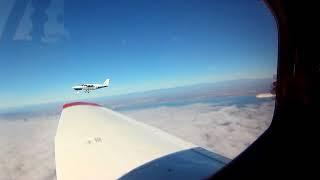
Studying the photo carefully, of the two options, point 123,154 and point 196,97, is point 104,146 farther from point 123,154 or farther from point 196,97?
point 196,97

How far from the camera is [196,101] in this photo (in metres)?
65.4

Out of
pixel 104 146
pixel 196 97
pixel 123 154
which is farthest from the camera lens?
pixel 196 97

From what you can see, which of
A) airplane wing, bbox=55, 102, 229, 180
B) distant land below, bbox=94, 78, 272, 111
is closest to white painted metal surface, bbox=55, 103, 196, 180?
airplane wing, bbox=55, 102, 229, 180

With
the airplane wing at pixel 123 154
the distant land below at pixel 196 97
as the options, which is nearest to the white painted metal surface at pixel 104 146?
the airplane wing at pixel 123 154

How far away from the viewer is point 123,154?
1.98 metres

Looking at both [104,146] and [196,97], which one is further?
[196,97]

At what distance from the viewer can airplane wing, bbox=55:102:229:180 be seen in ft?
5.48

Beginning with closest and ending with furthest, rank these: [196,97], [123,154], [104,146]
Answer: [123,154] → [104,146] → [196,97]

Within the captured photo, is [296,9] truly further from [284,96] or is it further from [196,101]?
[196,101]

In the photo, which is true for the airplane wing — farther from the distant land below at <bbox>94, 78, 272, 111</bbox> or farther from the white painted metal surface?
the distant land below at <bbox>94, 78, 272, 111</bbox>

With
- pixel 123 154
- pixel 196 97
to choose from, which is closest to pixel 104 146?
pixel 123 154

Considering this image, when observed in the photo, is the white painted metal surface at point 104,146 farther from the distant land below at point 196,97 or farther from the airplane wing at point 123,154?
the distant land below at point 196,97

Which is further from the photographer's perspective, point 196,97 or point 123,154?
point 196,97

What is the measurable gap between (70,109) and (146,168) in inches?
79.3
